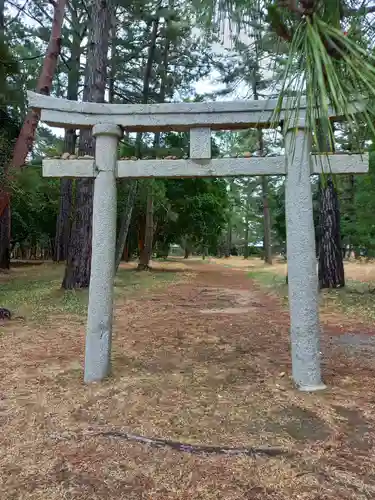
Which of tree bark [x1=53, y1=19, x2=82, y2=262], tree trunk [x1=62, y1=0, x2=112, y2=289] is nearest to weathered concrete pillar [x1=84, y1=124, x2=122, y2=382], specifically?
tree trunk [x1=62, y1=0, x2=112, y2=289]

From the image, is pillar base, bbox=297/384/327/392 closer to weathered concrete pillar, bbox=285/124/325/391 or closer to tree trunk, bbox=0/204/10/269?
weathered concrete pillar, bbox=285/124/325/391

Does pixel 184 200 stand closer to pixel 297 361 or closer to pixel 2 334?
pixel 2 334

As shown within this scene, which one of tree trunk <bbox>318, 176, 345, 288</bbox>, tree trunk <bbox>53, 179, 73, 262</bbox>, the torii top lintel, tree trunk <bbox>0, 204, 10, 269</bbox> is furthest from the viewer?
tree trunk <bbox>53, 179, 73, 262</bbox>

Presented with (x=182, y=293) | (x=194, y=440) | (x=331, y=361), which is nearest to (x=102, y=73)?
(x=182, y=293)

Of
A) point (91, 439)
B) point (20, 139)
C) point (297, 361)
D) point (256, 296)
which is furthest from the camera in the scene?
point (256, 296)

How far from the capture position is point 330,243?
889 centimetres

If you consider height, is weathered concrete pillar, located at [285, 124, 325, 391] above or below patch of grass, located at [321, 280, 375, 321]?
above

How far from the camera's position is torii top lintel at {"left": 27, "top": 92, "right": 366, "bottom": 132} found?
3414 mm

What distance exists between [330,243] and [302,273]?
607 cm

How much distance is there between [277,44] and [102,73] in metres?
6.48

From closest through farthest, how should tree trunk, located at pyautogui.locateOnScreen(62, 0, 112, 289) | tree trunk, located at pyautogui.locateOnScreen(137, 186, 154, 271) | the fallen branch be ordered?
the fallen branch, tree trunk, located at pyautogui.locateOnScreen(62, 0, 112, 289), tree trunk, located at pyautogui.locateOnScreen(137, 186, 154, 271)

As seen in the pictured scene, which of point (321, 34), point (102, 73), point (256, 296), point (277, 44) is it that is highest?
point (102, 73)

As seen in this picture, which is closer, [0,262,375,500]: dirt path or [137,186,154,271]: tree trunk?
[0,262,375,500]: dirt path

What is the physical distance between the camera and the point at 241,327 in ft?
19.5
